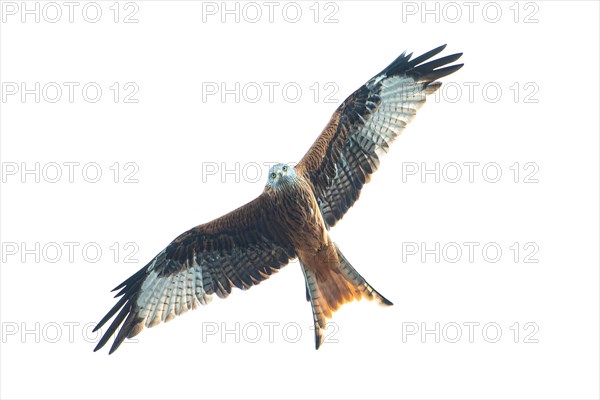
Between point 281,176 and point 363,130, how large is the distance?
51.5 inches

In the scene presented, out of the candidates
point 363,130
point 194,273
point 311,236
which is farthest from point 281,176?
point 194,273

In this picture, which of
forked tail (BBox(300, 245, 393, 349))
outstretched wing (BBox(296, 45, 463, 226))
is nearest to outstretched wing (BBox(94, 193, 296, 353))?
forked tail (BBox(300, 245, 393, 349))

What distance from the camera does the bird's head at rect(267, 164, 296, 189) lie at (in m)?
11.4

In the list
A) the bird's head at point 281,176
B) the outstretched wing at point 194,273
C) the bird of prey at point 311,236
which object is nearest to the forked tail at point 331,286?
the bird of prey at point 311,236

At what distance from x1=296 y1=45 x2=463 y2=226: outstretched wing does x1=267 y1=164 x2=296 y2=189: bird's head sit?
638 mm

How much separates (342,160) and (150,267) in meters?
2.66

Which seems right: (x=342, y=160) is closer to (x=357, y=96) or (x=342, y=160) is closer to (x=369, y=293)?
(x=357, y=96)

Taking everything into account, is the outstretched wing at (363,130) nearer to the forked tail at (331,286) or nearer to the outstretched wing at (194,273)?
the forked tail at (331,286)

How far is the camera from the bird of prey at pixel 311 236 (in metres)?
11.9

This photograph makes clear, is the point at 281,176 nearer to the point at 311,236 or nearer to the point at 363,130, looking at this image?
the point at 311,236

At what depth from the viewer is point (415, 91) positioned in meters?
12.2

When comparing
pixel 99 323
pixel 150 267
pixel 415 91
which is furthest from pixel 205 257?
pixel 415 91

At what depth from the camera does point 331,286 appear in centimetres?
1203

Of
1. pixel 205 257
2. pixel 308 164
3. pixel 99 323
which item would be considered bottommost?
pixel 99 323
